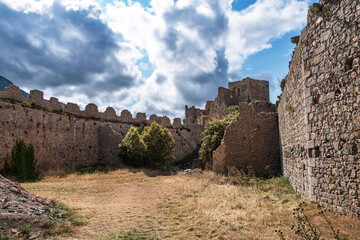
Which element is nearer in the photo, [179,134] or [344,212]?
[344,212]

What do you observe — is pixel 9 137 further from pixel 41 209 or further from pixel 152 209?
pixel 152 209

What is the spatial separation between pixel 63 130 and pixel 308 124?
17.4 m

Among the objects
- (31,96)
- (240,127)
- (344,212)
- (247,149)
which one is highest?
(31,96)

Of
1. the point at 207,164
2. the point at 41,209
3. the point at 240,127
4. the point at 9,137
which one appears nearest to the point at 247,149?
the point at 240,127

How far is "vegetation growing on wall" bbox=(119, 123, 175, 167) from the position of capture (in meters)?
19.3

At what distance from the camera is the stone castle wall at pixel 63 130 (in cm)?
1429

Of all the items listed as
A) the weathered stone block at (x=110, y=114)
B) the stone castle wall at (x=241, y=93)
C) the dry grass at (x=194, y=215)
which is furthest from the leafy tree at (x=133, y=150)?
the stone castle wall at (x=241, y=93)

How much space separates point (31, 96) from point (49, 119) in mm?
1959

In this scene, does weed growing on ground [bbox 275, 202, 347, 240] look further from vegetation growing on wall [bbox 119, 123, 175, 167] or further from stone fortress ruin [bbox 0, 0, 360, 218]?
vegetation growing on wall [bbox 119, 123, 175, 167]

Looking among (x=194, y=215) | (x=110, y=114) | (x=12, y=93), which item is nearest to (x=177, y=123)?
(x=110, y=114)

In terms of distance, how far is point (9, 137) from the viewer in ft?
45.3

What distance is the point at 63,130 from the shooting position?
1836 cm

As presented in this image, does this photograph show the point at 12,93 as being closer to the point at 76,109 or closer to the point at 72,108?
the point at 72,108

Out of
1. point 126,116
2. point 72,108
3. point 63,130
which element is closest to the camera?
point 63,130
